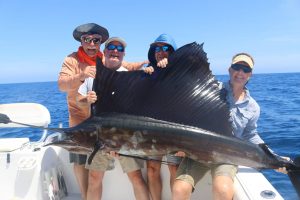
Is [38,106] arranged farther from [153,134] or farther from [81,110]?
[153,134]

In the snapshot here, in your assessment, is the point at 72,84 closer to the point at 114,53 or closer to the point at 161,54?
the point at 114,53

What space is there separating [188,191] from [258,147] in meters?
0.51

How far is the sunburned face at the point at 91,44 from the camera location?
2596 millimetres

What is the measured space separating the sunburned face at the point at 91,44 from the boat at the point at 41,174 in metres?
0.70

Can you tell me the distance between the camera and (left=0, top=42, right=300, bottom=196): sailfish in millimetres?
1866

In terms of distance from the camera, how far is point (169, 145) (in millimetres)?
1862

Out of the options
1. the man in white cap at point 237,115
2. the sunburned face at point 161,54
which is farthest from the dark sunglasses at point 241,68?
the sunburned face at point 161,54

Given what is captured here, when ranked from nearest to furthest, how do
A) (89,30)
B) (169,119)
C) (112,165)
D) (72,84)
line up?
(169,119)
(72,84)
(112,165)
(89,30)

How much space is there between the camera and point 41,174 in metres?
2.61

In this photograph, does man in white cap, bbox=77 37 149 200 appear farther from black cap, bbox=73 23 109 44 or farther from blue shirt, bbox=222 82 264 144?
blue shirt, bbox=222 82 264 144

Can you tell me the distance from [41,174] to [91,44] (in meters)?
1.13

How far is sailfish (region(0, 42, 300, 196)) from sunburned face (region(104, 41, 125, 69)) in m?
0.55

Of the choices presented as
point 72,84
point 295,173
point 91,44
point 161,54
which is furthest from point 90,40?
point 295,173

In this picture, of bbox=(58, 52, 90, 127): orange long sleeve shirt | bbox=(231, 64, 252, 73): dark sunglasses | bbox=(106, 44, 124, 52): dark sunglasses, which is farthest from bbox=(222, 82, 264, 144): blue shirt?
bbox=(58, 52, 90, 127): orange long sleeve shirt
